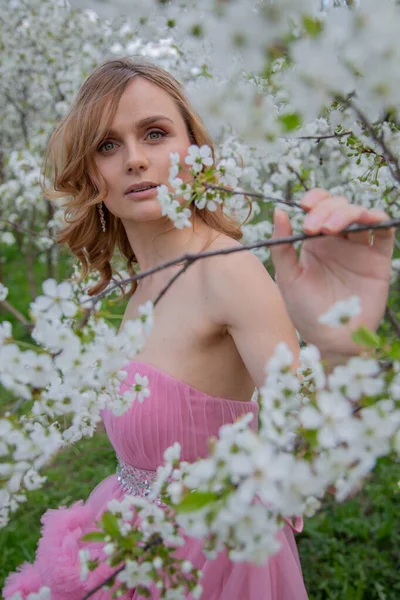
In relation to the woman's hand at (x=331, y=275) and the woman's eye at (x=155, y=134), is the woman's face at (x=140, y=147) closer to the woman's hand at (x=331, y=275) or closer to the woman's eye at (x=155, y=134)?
the woman's eye at (x=155, y=134)

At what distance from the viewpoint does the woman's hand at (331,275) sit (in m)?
0.91

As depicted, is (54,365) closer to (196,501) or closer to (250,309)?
(196,501)

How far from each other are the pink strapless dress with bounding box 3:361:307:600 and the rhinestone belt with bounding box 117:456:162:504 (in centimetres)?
2

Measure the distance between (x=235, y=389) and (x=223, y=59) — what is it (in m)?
0.98

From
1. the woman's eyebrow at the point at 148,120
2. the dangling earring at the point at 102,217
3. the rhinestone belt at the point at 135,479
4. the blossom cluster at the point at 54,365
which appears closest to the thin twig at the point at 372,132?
the blossom cluster at the point at 54,365

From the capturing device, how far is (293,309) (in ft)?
3.23

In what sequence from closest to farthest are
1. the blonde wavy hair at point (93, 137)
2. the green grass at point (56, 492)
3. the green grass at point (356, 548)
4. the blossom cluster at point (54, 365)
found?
the blossom cluster at point (54, 365) < the blonde wavy hair at point (93, 137) < the green grass at point (356, 548) < the green grass at point (56, 492)

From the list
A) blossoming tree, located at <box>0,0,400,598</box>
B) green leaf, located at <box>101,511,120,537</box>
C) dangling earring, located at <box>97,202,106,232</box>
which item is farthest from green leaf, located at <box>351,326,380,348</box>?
→ dangling earring, located at <box>97,202,106,232</box>

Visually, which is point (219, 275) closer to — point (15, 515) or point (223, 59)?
point (223, 59)

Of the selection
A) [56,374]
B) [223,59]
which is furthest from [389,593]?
[223,59]

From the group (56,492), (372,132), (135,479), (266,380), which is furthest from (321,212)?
(56,492)

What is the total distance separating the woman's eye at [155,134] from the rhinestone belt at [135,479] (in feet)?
3.31

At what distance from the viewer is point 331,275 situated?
959 mm

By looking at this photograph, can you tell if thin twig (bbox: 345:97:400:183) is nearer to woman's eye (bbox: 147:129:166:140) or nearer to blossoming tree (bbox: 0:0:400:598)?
blossoming tree (bbox: 0:0:400:598)
